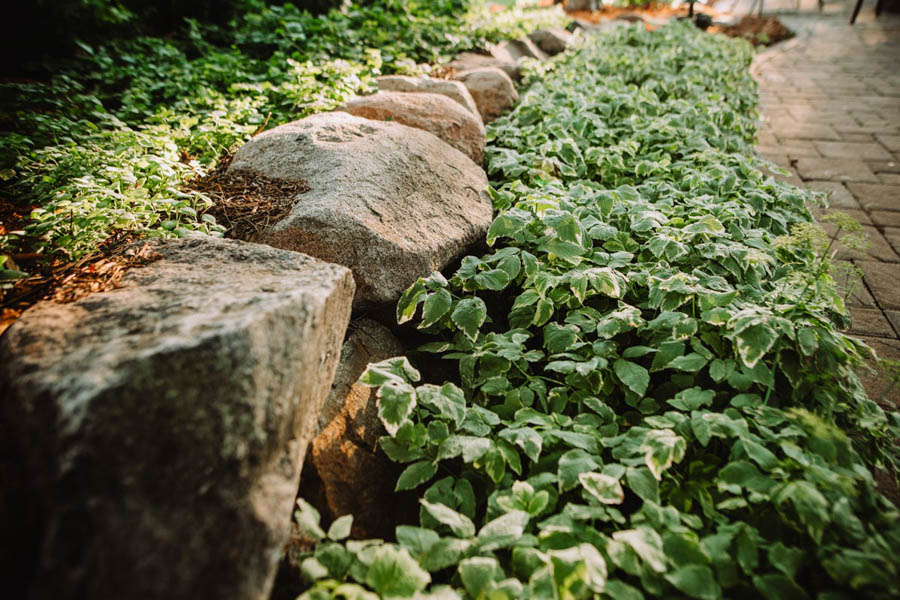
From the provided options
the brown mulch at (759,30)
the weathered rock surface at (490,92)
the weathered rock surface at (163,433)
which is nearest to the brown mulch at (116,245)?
the weathered rock surface at (163,433)

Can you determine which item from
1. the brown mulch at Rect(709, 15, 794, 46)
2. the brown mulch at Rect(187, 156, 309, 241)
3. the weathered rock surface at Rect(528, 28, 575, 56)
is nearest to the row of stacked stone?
the brown mulch at Rect(187, 156, 309, 241)

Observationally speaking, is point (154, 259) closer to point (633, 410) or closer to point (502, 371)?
point (502, 371)

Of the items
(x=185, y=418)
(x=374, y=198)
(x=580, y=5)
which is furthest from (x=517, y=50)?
(x=580, y=5)

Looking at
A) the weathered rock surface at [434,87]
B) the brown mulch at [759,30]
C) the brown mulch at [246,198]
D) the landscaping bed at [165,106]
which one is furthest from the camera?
the brown mulch at [759,30]

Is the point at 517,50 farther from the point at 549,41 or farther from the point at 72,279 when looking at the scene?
the point at 72,279

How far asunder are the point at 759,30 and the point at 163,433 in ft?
44.3

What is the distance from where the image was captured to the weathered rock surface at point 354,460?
152cm

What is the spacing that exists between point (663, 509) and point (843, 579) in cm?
41

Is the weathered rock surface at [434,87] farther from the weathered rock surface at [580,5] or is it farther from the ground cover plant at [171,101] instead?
the weathered rock surface at [580,5]

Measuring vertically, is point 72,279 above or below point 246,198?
above

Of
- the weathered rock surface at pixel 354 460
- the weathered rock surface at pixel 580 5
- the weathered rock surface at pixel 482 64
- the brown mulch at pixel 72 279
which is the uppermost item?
the brown mulch at pixel 72 279

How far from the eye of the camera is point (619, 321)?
1.81 metres

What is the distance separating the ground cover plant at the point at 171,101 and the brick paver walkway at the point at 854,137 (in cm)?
352

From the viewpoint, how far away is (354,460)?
161cm
